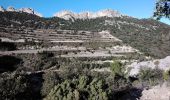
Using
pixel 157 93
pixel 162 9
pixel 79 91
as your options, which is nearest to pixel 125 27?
pixel 157 93

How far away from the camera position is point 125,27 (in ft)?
413

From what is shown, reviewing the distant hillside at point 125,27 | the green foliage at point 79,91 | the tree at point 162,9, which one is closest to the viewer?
the tree at point 162,9

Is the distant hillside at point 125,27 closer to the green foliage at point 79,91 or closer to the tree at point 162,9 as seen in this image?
the green foliage at point 79,91

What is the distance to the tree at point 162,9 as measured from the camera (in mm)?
15695

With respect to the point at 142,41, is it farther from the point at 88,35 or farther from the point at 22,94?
the point at 22,94

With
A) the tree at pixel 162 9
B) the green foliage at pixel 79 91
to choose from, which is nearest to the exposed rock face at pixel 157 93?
the green foliage at pixel 79 91

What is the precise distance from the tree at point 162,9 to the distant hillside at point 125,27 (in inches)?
2801

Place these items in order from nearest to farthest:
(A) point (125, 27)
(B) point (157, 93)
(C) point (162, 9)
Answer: (C) point (162, 9), (B) point (157, 93), (A) point (125, 27)

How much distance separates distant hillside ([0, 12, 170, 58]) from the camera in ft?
311

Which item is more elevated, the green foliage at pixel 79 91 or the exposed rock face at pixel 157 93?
the green foliage at pixel 79 91

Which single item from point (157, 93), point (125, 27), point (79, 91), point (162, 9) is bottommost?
point (157, 93)

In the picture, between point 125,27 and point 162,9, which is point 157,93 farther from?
Result: point 125,27

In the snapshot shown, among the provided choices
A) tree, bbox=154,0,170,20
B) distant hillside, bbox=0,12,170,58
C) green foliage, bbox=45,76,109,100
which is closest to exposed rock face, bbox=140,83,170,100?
green foliage, bbox=45,76,109,100

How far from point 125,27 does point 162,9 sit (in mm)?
111111
